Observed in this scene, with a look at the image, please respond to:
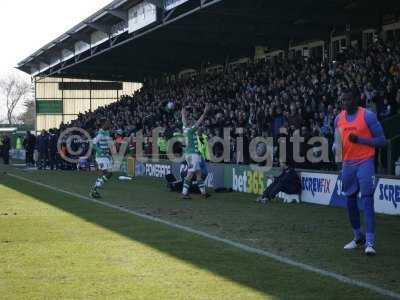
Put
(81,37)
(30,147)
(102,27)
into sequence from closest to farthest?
(102,27), (30,147), (81,37)

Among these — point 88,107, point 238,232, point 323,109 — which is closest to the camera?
point 238,232

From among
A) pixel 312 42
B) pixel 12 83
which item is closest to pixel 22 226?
pixel 312 42

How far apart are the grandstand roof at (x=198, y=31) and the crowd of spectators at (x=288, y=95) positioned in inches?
67.1

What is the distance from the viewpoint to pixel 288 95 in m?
25.8

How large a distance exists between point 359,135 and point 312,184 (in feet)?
28.9

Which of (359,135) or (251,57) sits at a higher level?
(251,57)

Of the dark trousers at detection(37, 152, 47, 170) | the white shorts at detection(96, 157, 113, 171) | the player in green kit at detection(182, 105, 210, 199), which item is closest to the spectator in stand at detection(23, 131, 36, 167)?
the dark trousers at detection(37, 152, 47, 170)

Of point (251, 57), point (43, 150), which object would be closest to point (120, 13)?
point (251, 57)

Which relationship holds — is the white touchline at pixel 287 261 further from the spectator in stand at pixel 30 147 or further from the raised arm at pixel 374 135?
the spectator in stand at pixel 30 147

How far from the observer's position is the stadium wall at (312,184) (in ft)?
51.9

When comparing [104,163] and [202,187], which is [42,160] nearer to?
[104,163]

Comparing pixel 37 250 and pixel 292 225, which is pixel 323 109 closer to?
pixel 292 225

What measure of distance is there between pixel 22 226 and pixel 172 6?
64.9 feet

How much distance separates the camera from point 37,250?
34.6ft
